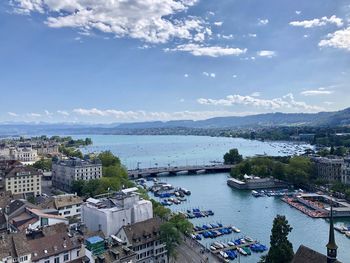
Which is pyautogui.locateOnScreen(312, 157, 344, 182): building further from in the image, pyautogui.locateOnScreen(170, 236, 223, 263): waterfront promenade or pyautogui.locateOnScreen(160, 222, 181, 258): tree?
pyautogui.locateOnScreen(160, 222, 181, 258): tree

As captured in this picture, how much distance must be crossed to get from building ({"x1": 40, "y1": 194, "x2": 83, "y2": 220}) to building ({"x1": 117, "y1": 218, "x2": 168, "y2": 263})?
40.0ft

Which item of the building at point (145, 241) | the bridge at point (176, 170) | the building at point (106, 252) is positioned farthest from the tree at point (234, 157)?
the building at point (106, 252)

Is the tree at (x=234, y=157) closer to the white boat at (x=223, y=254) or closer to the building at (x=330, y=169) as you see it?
the building at (x=330, y=169)

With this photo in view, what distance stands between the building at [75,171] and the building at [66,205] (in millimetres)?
22306

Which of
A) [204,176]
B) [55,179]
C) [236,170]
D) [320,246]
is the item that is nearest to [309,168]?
[236,170]

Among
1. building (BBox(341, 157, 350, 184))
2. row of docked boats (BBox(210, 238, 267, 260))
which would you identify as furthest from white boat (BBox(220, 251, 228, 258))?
building (BBox(341, 157, 350, 184))

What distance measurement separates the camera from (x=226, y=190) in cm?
7419

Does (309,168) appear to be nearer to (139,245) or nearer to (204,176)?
(204,176)

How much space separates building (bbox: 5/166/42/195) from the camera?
58.3 meters

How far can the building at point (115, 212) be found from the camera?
34.9 metres

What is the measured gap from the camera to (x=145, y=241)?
31.9 m

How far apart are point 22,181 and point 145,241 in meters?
33.9

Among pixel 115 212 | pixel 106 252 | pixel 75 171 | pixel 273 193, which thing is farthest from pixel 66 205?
pixel 273 193

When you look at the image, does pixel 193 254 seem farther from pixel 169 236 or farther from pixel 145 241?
pixel 145 241
